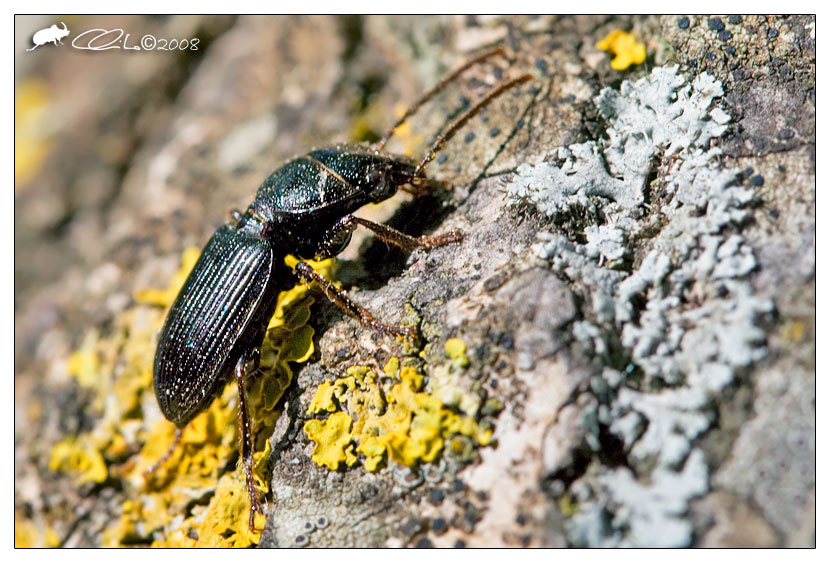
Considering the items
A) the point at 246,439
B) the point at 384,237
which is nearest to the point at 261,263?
the point at 384,237

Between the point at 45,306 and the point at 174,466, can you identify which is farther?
the point at 45,306

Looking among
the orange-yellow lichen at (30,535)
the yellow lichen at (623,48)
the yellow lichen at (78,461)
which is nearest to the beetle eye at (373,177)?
the yellow lichen at (623,48)

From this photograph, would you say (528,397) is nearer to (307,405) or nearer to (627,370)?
(627,370)

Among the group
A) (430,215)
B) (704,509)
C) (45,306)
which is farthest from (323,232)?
(45,306)

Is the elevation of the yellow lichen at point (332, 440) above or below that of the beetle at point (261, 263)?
below

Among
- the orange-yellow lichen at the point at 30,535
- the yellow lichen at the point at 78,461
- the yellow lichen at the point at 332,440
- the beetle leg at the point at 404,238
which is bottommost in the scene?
the orange-yellow lichen at the point at 30,535

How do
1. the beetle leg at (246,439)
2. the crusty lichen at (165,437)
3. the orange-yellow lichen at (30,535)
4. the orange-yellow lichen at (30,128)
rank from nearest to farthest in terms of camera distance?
the beetle leg at (246,439) < the crusty lichen at (165,437) < the orange-yellow lichen at (30,535) < the orange-yellow lichen at (30,128)

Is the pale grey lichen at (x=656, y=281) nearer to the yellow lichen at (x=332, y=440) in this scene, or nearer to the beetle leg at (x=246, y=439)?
the yellow lichen at (x=332, y=440)
